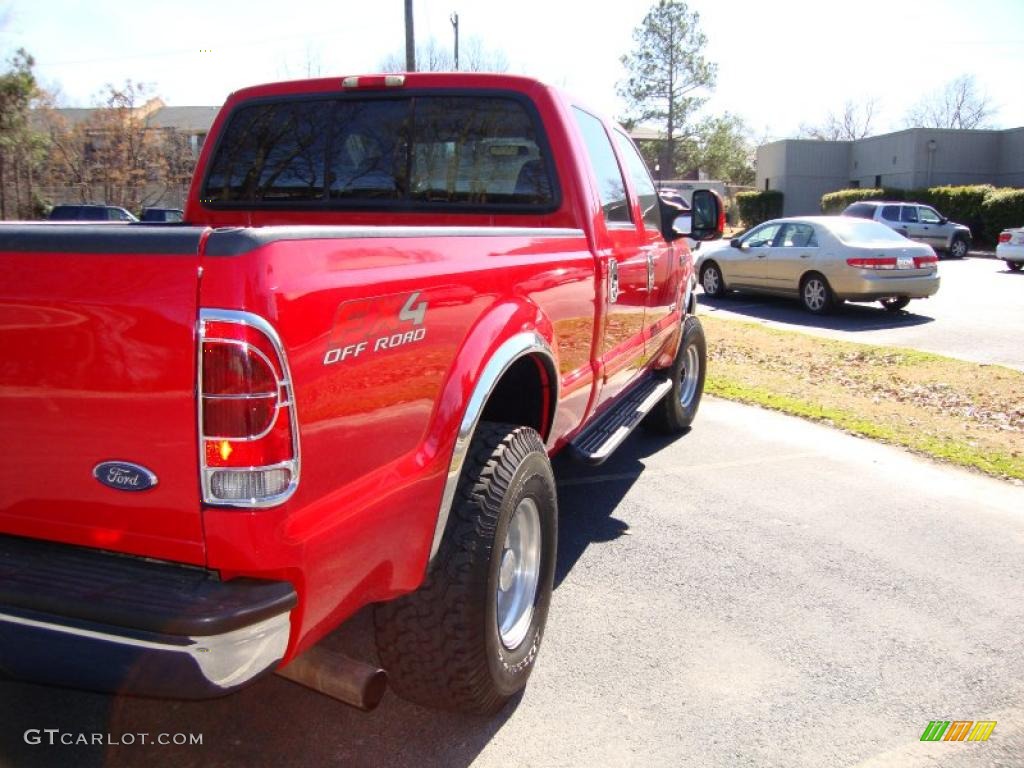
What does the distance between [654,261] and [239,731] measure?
351cm

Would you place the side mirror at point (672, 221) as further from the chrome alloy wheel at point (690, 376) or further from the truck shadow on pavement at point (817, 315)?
the truck shadow on pavement at point (817, 315)

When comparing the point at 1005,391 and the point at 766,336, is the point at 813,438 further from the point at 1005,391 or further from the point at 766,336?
the point at 766,336

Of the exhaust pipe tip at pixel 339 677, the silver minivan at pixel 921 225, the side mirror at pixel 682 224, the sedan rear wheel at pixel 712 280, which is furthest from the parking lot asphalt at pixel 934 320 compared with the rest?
the exhaust pipe tip at pixel 339 677

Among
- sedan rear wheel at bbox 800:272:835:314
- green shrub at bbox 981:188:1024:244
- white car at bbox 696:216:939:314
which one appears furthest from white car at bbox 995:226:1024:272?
sedan rear wheel at bbox 800:272:835:314

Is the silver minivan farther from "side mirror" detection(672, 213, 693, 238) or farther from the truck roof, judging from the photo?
the truck roof

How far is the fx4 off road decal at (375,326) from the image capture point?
2.06 m

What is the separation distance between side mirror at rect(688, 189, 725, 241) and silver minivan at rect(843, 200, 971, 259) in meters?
22.2

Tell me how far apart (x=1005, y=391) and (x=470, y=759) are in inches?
274

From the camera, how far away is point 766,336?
11273 mm

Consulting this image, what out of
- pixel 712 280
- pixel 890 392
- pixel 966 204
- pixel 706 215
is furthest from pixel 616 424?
pixel 966 204

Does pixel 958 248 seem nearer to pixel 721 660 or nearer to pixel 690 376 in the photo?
pixel 690 376

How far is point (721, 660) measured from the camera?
336cm

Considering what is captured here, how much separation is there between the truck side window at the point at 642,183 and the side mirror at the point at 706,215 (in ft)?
1.47

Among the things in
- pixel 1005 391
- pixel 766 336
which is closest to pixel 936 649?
pixel 1005 391
